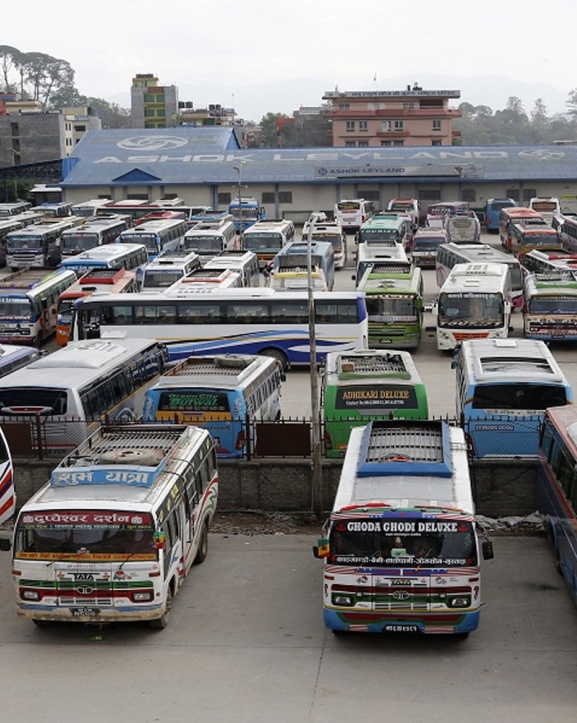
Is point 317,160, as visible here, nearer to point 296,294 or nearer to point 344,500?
point 296,294

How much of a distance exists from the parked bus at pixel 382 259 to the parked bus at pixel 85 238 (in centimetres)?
1235

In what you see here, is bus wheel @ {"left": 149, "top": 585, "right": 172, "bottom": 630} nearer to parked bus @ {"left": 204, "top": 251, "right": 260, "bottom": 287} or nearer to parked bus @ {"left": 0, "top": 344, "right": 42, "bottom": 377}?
parked bus @ {"left": 0, "top": 344, "right": 42, "bottom": 377}

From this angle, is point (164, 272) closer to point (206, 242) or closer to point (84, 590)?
point (206, 242)

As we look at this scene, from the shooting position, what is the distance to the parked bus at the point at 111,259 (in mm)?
44781

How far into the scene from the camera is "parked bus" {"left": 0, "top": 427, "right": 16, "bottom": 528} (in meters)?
19.8

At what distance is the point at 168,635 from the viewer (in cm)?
1586

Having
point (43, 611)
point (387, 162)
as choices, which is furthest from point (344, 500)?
point (387, 162)

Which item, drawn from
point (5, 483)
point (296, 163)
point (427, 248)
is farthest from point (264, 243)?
point (5, 483)

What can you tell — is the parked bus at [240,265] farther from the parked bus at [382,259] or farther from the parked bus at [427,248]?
the parked bus at [427,248]

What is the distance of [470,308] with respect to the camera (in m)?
35.3

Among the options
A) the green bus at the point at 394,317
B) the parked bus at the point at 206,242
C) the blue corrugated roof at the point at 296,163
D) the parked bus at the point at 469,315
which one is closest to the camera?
the parked bus at the point at 469,315

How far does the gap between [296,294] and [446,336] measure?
14.6 ft

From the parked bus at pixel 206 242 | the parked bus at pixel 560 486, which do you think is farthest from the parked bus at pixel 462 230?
the parked bus at pixel 560 486

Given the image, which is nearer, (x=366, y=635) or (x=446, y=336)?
(x=366, y=635)
